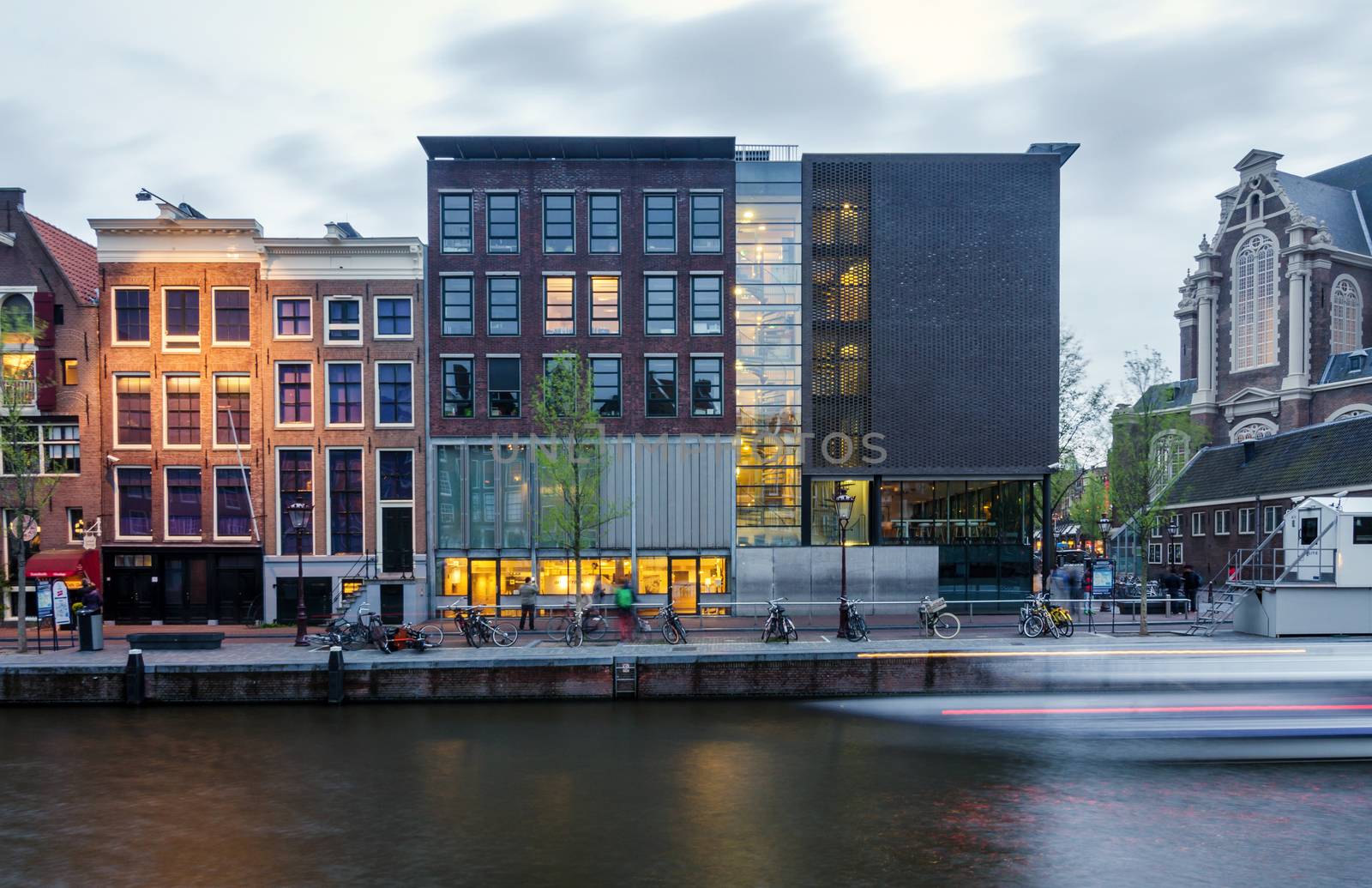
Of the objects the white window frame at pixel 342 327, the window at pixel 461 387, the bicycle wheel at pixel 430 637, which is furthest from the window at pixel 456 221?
the bicycle wheel at pixel 430 637

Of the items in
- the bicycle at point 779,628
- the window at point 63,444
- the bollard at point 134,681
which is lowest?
the bollard at point 134,681

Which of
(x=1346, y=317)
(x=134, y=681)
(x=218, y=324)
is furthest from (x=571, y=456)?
(x=1346, y=317)

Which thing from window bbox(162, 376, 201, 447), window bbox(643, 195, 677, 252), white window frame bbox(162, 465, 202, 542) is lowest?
white window frame bbox(162, 465, 202, 542)

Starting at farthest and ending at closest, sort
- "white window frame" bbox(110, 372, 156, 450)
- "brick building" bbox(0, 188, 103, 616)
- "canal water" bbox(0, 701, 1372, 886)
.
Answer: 1. "white window frame" bbox(110, 372, 156, 450)
2. "brick building" bbox(0, 188, 103, 616)
3. "canal water" bbox(0, 701, 1372, 886)

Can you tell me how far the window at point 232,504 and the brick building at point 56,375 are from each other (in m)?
4.77

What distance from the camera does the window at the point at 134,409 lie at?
1232 inches

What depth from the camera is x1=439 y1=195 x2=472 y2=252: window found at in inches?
1278

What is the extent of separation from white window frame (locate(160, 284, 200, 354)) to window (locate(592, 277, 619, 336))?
15704 millimetres

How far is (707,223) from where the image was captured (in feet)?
108

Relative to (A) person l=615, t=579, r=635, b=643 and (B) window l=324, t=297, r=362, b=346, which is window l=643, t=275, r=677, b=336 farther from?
(B) window l=324, t=297, r=362, b=346

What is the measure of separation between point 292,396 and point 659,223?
16610 mm

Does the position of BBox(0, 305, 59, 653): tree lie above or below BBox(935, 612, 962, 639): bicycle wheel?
above

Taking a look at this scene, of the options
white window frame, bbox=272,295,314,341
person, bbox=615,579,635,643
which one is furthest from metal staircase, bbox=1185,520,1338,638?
white window frame, bbox=272,295,314,341

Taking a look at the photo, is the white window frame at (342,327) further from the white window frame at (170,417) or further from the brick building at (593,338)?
the white window frame at (170,417)
